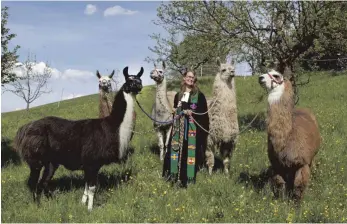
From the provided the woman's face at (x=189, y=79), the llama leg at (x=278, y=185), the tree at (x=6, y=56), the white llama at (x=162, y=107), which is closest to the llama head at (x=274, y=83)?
the llama leg at (x=278, y=185)

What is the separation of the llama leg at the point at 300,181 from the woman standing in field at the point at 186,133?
78.7 inches

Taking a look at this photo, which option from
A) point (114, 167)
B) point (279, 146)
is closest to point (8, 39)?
point (114, 167)

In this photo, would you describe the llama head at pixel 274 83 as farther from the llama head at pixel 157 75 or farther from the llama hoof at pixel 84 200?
the llama head at pixel 157 75

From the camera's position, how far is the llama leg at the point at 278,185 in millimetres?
6520

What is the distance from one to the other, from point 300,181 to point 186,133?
91.9 inches

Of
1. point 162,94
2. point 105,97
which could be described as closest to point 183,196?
point 105,97

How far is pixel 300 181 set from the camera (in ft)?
20.1

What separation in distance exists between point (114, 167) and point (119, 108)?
7.32 ft

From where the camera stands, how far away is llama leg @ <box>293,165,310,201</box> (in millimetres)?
6129

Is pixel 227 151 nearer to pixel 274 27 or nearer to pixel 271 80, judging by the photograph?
pixel 271 80

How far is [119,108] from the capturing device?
6.73m

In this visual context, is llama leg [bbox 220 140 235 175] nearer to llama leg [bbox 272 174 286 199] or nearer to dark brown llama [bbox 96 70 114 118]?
Answer: llama leg [bbox 272 174 286 199]

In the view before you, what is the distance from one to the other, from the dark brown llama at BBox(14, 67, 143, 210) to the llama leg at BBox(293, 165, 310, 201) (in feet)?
9.54

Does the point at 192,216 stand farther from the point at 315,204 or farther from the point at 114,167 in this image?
the point at 114,167
